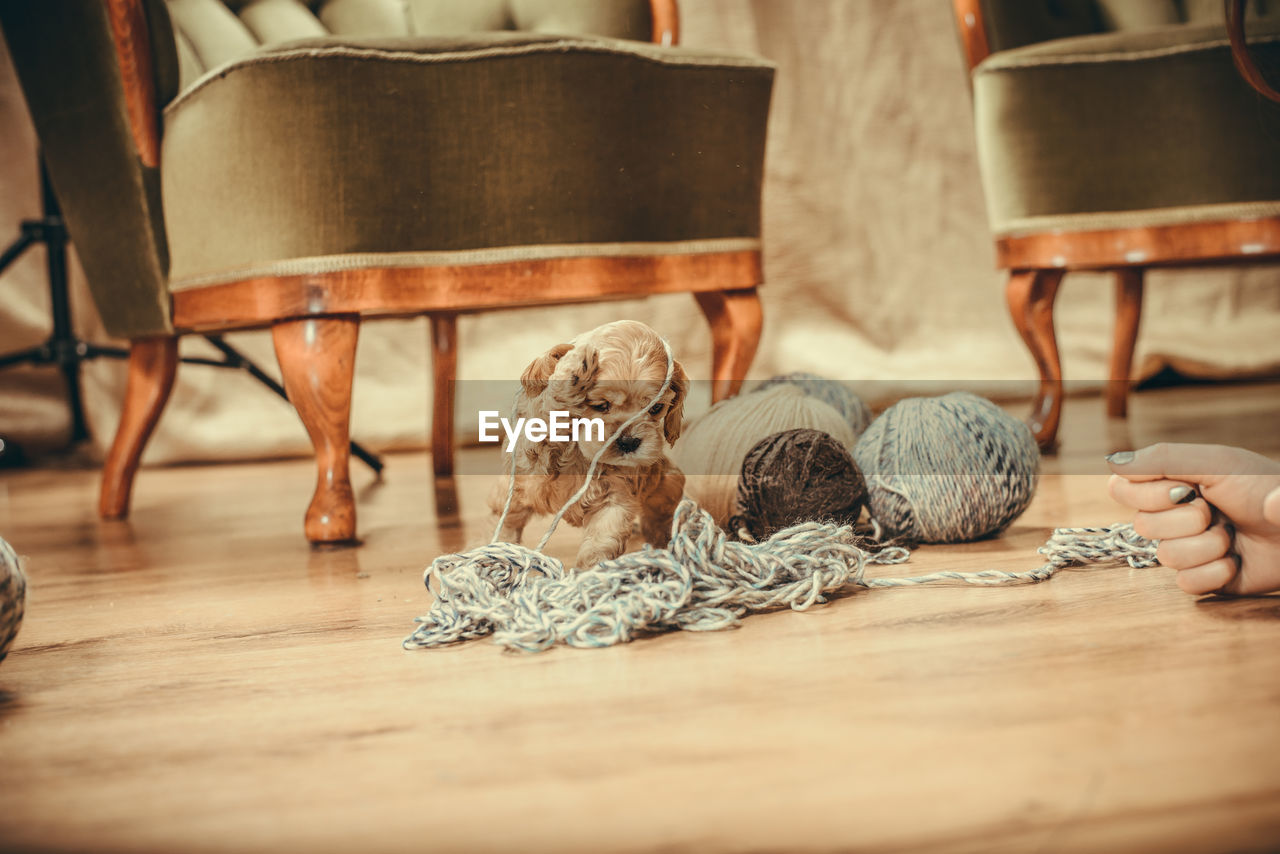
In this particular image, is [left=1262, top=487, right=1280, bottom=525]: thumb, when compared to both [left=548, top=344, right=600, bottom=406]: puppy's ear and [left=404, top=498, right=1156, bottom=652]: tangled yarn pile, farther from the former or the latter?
[left=548, top=344, right=600, bottom=406]: puppy's ear

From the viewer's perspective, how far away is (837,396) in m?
1.10

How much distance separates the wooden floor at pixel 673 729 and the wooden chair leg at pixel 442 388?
0.66 metres

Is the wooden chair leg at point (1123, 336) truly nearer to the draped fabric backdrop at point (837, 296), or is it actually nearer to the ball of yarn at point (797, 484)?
the draped fabric backdrop at point (837, 296)

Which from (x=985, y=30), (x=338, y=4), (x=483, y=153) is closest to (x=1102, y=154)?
(x=985, y=30)

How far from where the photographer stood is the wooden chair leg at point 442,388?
1.50m

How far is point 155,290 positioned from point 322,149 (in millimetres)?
350

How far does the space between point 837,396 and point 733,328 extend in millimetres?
224

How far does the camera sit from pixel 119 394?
2.32m

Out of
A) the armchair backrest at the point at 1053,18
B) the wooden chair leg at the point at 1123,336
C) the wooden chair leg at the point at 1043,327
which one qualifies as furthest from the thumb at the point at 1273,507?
the wooden chair leg at the point at 1123,336

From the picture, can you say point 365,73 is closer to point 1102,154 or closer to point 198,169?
point 198,169

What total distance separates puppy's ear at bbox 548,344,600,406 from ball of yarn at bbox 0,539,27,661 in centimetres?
34

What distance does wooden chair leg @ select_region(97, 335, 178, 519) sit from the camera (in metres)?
1.43

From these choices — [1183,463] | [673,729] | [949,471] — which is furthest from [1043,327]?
[673,729]

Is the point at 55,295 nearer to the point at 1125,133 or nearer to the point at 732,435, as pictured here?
the point at 732,435
